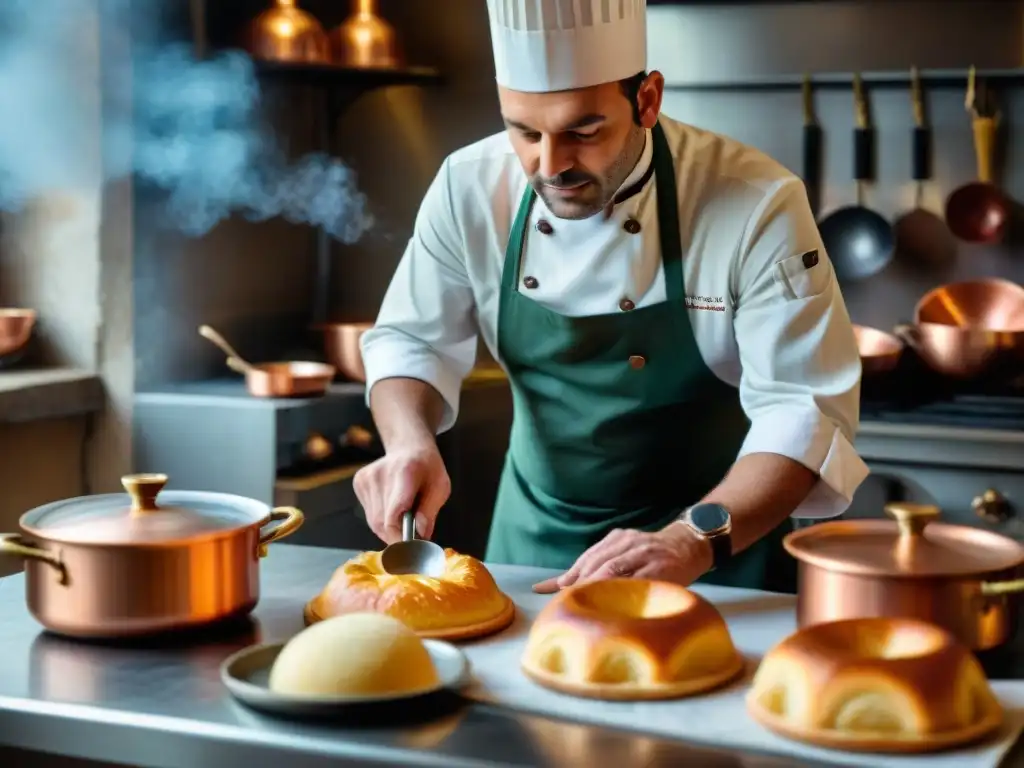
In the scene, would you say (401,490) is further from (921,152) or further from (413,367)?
(921,152)

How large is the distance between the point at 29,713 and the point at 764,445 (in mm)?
1041

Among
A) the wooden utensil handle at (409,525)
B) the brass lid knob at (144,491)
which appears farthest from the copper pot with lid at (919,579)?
the brass lid knob at (144,491)

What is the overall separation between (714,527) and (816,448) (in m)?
0.27

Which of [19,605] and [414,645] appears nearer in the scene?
[414,645]

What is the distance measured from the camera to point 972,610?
1.41 metres

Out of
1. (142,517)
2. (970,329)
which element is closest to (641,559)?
(142,517)

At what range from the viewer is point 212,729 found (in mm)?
1279

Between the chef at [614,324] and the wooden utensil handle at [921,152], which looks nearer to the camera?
the chef at [614,324]

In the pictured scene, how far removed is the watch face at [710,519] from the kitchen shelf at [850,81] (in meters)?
2.20

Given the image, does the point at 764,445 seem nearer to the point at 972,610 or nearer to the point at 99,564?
the point at 972,610

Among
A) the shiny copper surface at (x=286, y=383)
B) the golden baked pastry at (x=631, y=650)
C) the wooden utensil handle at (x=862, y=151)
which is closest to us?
the golden baked pastry at (x=631, y=650)

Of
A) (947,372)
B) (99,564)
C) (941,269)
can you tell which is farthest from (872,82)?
(99,564)

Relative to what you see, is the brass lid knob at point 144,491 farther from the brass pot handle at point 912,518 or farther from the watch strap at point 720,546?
the brass pot handle at point 912,518

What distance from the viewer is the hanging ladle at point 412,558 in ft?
5.60
